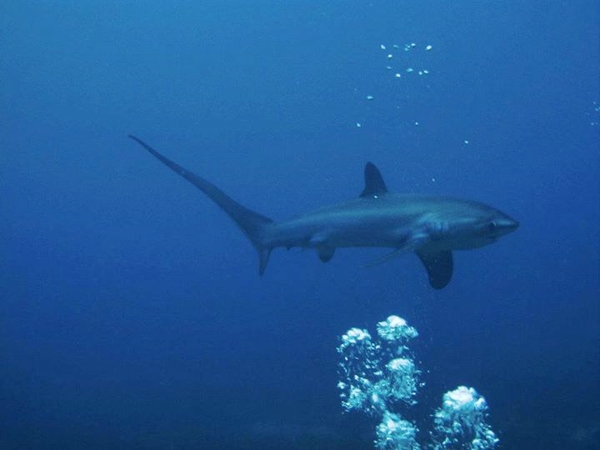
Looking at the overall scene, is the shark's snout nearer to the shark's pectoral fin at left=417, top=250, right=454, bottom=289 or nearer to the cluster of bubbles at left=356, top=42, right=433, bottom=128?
the shark's pectoral fin at left=417, top=250, right=454, bottom=289

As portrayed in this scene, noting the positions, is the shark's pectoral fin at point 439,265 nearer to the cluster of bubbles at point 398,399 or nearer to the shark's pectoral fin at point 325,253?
the shark's pectoral fin at point 325,253

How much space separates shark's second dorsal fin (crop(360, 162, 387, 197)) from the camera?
766 centimetres

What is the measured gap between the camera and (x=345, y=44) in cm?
6044

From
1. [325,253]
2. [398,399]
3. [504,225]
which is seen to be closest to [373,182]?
[325,253]

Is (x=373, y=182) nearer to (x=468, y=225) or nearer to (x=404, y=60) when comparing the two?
(x=468, y=225)

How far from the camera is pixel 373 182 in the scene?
770 centimetres

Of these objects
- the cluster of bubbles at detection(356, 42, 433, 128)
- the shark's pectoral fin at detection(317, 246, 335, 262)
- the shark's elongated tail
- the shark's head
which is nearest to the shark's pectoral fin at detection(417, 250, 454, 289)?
the shark's head

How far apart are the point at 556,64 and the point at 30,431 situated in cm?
6629

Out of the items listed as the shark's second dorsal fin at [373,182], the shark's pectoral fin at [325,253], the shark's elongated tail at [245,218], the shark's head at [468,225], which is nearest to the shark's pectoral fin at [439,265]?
the shark's head at [468,225]

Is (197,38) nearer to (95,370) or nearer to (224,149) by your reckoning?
(224,149)

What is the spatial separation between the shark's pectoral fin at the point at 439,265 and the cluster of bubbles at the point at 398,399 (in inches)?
163

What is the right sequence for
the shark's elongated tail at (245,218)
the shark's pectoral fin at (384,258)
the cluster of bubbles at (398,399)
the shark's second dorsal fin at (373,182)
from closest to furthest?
the shark's pectoral fin at (384,258), the shark's second dorsal fin at (373,182), the shark's elongated tail at (245,218), the cluster of bubbles at (398,399)

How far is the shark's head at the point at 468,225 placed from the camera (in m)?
6.20

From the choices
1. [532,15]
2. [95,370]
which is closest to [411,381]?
[95,370]
